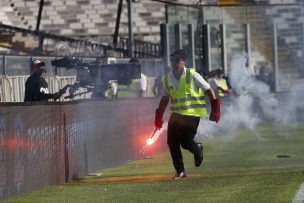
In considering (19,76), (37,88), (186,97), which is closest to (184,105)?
(186,97)

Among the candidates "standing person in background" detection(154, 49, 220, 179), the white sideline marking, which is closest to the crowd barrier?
"standing person in background" detection(154, 49, 220, 179)

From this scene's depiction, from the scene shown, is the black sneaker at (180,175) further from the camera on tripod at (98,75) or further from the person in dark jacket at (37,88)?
the camera on tripod at (98,75)

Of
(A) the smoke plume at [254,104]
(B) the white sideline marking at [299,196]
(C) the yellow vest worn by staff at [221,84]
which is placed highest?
(B) the white sideline marking at [299,196]

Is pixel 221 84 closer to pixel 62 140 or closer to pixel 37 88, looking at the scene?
pixel 37 88

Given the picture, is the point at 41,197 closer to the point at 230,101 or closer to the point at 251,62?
the point at 230,101

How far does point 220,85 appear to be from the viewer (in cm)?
3512

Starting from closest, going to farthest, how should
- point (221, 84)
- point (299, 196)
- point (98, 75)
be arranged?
1. point (299, 196)
2. point (98, 75)
3. point (221, 84)

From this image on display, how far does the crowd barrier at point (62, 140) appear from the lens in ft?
49.2

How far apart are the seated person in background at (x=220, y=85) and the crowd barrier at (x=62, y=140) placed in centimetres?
1080

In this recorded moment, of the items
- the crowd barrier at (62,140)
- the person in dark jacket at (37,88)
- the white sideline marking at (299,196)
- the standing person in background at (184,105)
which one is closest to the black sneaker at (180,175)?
the standing person in background at (184,105)

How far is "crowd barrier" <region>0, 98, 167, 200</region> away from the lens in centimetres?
1498

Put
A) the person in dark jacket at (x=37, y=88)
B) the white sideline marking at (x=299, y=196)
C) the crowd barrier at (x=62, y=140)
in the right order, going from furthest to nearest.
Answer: the person in dark jacket at (x=37, y=88) < the crowd barrier at (x=62, y=140) < the white sideline marking at (x=299, y=196)

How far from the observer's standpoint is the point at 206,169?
18.9 meters

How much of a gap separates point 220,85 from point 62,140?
17.9 meters
